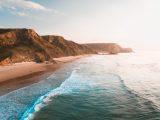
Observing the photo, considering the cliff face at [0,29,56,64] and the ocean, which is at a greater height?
the cliff face at [0,29,56,64]

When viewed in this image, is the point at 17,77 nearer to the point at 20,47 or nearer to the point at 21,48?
the point at 21,48

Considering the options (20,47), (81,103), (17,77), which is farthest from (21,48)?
(81,103)

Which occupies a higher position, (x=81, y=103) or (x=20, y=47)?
(x=20, y=47)

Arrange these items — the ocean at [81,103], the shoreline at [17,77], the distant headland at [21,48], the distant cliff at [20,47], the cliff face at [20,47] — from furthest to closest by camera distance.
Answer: the cliff face at [20,47], the distant cliff at [20,47], the distant headland at [21,48], the shoreline at [17,77], the ocean at [81,103]

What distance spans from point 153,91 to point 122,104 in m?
5.78

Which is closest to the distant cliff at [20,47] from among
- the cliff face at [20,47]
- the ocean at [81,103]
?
the cliff face at [20,47]

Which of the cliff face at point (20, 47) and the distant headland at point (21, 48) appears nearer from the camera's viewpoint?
the distant headland at point (21, 48)

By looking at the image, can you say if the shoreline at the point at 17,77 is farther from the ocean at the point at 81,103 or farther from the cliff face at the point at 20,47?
the cliff face at the point at 20,47

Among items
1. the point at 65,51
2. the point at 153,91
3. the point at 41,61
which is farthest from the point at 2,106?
the point at 65,51

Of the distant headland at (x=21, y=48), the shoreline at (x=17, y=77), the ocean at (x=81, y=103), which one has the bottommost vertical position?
the ocean at (x=81, y=103)

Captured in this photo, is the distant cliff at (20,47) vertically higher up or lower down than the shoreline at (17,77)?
higher up

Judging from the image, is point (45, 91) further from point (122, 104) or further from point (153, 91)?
point (153, 91)

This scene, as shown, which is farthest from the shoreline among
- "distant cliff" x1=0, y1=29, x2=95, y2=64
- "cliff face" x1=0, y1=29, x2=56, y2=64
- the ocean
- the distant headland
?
"cliff face" x1=0, y1=29, x2=56, y2=64

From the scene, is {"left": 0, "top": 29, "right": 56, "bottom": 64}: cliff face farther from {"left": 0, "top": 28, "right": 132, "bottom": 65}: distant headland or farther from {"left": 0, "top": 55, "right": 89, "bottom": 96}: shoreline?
{"left": 0, "top": 55, "right": 89, "bottom": 96}: shoreline
